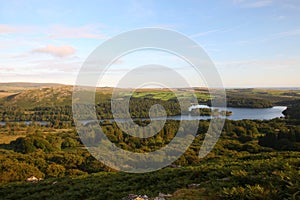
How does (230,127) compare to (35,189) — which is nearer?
(35,189)

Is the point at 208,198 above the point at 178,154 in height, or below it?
above

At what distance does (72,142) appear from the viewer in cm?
8588

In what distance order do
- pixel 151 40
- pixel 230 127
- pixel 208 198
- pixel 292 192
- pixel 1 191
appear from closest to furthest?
pixel 292 192 < pixel 208 198 < pixel 151 40 < pixel 1 191 < pixel 230 127

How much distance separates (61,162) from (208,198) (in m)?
39.1

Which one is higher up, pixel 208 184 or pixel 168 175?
pixel 208 184

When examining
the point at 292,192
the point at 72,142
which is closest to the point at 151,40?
the point at 292,192

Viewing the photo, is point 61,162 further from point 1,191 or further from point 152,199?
point 152,199

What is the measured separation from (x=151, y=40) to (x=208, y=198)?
456 inches

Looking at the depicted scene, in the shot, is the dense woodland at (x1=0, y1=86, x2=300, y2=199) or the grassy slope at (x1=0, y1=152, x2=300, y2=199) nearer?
the grassy slope at (x1=0, y1=152, x2=300, y2=199)

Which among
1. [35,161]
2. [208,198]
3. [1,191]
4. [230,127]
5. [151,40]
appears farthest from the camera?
[230,127]

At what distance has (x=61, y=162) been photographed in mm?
43562

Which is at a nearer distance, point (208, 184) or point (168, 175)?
point (208, 184)

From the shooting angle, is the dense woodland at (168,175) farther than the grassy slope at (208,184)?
Yes

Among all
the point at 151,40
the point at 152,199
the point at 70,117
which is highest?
the point at 151,40
